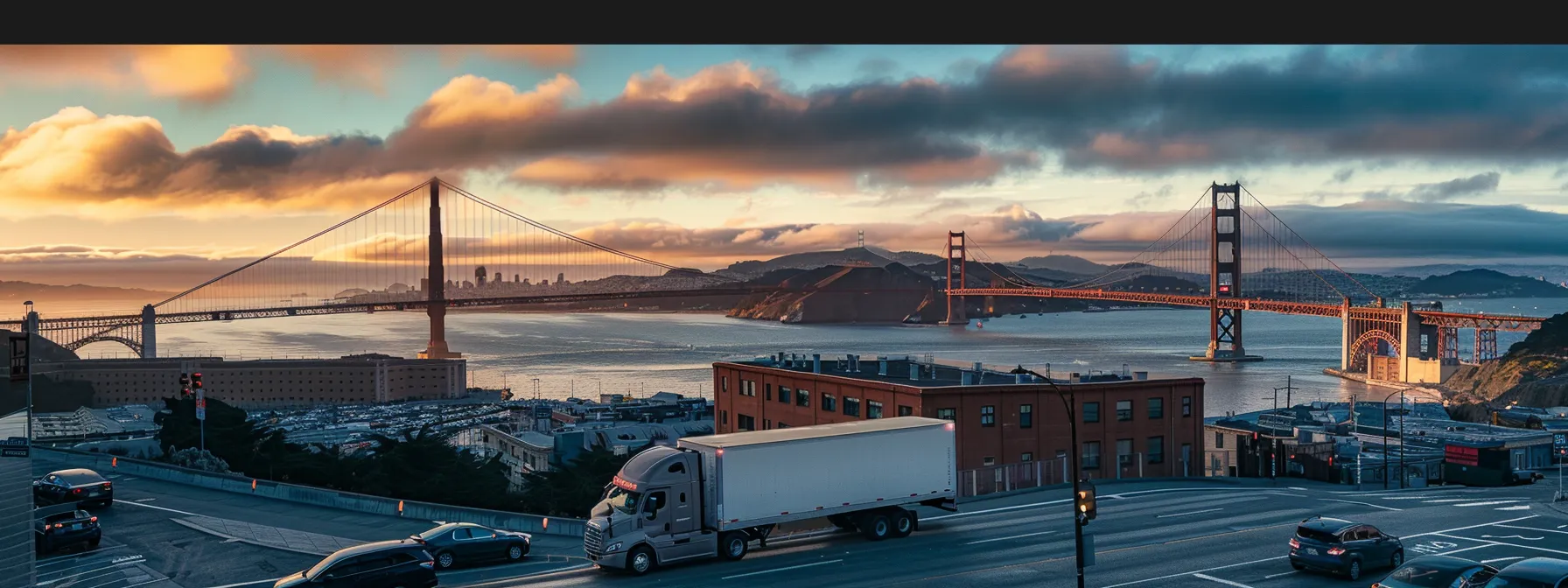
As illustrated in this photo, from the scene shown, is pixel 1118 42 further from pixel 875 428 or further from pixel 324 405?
pixel 324 405

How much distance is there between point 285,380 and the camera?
16912 cm

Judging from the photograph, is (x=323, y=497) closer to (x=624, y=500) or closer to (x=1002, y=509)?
(x=624, y=500)

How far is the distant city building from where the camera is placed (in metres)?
160

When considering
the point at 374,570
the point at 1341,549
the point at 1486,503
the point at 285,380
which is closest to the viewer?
the point at 374,570

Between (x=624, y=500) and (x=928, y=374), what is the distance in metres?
32.3

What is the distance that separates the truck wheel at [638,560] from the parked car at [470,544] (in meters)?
3.47

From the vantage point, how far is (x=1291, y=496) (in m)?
30.4

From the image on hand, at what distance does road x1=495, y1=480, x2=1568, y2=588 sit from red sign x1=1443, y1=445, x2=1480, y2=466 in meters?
18.9

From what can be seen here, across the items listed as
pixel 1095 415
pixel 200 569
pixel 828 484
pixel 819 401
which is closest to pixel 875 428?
pixel 828 484

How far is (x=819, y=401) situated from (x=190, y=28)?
44.2 meters

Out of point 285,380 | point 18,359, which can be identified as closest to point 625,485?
point 18,359

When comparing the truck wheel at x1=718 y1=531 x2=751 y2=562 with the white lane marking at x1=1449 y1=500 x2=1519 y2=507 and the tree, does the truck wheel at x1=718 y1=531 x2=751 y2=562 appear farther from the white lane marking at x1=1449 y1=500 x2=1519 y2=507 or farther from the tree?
the white lane marking at x1=1449 y1=500 x2=1519 y2=507

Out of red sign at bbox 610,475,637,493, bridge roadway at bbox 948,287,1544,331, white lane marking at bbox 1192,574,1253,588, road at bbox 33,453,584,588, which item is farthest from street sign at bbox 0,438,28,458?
bridge roadway at bbox 948,287,1544,331

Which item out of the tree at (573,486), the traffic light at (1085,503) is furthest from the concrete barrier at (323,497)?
the traffic light at (1085,503)
